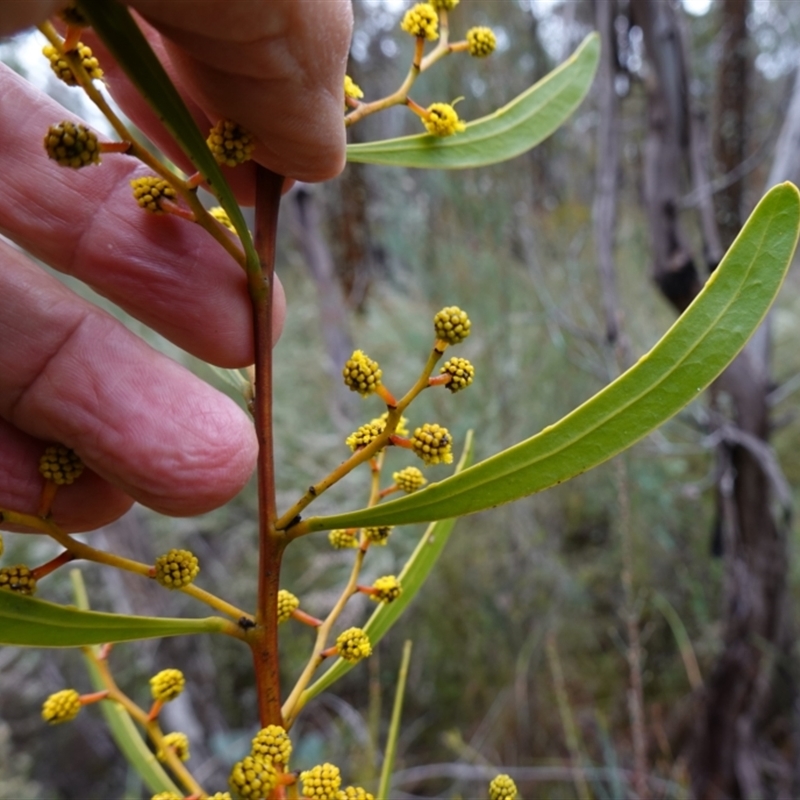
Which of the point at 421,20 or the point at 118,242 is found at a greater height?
the point at 421,20

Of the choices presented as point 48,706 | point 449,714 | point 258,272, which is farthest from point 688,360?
point 449,714

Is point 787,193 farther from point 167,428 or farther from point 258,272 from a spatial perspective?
point 167,428

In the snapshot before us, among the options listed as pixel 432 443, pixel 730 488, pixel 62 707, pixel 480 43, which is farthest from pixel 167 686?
pixel 730 488

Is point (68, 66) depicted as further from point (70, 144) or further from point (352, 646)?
point (352, 646)

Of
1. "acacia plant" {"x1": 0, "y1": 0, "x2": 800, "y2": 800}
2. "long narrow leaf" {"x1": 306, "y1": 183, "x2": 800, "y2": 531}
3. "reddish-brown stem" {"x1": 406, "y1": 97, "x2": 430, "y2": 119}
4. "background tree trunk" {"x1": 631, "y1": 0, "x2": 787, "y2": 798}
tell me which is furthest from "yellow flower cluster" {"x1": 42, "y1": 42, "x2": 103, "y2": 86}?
"background tree trunk" {"x1": 631, "y1": 0, "x2": 787, "y2": 798}

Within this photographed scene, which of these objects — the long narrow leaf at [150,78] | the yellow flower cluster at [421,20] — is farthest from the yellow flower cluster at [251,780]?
the yellow flower cluster at [421,20]

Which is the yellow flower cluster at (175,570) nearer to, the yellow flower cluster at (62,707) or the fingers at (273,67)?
the yellow flower cluster at (62,707)
